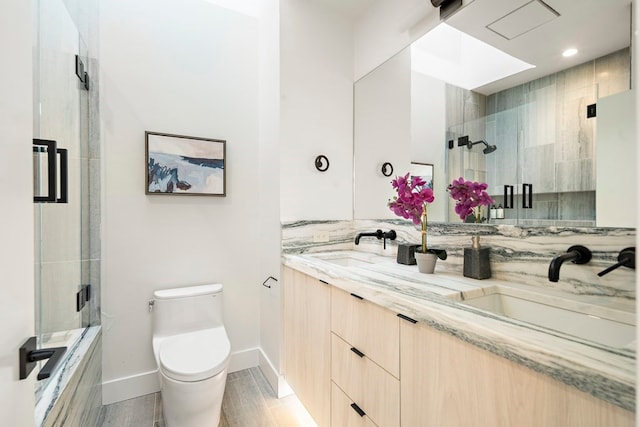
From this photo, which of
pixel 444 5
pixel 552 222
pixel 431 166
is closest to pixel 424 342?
pixel 552 222

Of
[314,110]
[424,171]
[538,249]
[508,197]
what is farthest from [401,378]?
[314,110]

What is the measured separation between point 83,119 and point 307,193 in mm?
1437

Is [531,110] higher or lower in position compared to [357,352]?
higher

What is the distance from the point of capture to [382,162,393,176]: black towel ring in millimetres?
2035

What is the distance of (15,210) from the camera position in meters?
0.65

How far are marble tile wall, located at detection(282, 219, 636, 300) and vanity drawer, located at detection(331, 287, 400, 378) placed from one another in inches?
21.1

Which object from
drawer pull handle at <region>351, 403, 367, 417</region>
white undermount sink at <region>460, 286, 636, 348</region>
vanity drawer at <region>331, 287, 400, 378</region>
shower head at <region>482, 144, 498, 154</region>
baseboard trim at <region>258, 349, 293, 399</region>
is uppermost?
shower head at <region>482, 144, 498, 154</region>

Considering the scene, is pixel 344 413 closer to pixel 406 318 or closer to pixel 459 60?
pixel 406 318

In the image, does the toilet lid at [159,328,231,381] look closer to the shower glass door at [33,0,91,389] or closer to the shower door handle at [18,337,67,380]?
the shower glass door at [33,0,91,389]

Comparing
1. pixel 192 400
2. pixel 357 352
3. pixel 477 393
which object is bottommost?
pixel 192 400

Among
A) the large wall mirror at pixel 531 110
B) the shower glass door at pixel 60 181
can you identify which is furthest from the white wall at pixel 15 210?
the large wall mirror at pixel 531 110

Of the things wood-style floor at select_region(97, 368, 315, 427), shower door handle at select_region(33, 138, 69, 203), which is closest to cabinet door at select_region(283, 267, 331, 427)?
wood-style floor at select_region(97, 368, 315, 427)

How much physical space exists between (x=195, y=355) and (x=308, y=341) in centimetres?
64

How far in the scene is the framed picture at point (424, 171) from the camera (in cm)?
169
